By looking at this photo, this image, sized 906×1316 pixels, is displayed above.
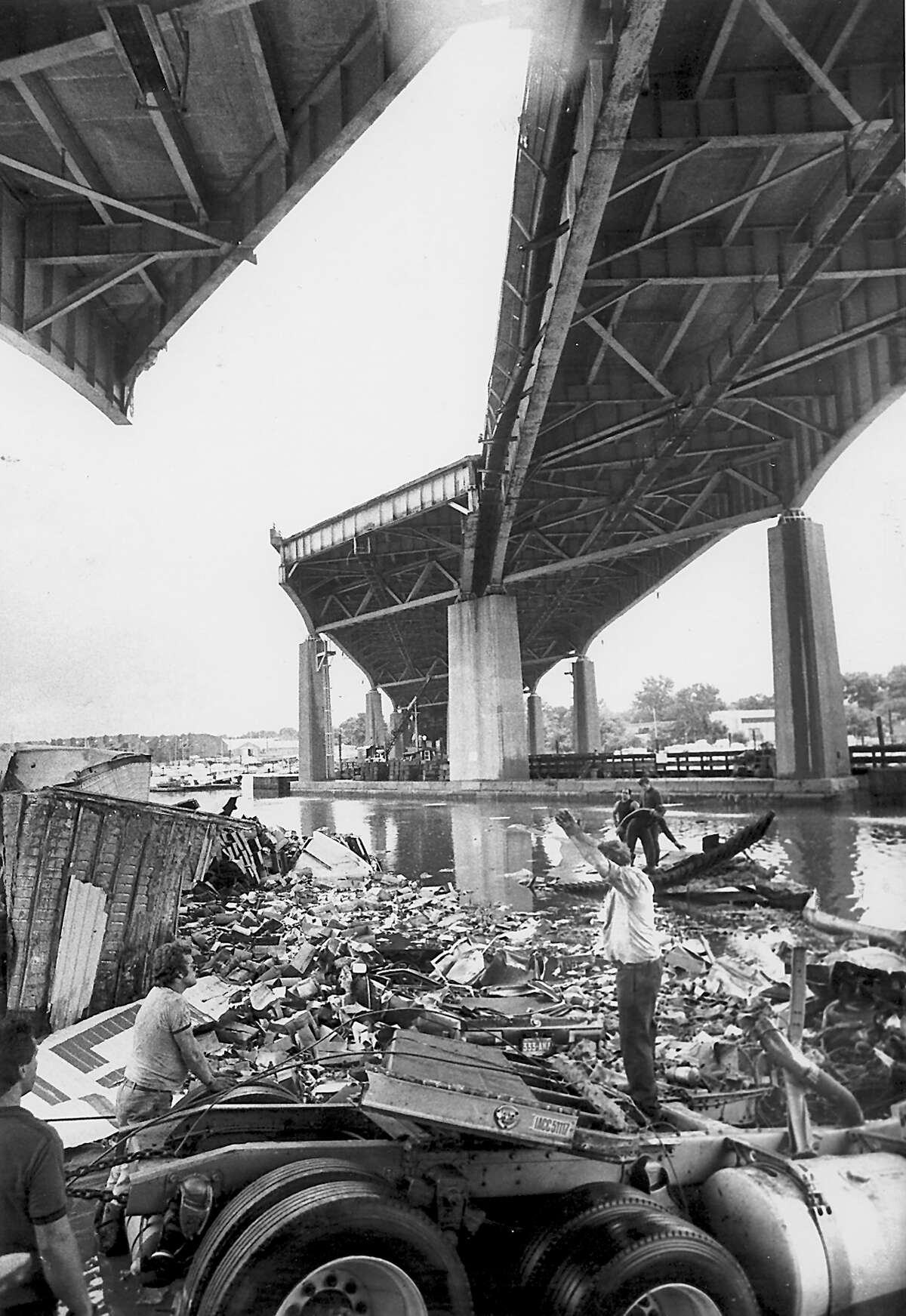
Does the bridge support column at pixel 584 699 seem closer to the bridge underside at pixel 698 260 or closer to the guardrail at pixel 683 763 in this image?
the guardrail at pixel 683 763

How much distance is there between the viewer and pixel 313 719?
46.5 m

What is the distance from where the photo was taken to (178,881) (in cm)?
706

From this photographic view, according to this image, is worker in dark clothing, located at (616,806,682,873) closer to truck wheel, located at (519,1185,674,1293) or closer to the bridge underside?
the bridge underside

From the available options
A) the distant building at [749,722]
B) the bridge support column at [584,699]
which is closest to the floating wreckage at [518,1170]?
the distant building at [749,722]

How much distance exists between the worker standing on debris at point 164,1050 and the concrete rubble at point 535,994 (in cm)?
29

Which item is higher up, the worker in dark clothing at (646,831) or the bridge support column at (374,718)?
the bridge support column at (374,718)

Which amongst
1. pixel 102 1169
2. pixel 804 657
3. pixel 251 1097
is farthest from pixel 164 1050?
pixel 804 657

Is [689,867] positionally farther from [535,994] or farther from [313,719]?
[313,719]

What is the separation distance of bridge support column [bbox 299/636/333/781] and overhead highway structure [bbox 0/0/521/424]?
129 feet

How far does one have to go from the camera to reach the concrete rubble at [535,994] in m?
4.23

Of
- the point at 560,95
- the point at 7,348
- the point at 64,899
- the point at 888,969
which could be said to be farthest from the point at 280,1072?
the point at 560,95

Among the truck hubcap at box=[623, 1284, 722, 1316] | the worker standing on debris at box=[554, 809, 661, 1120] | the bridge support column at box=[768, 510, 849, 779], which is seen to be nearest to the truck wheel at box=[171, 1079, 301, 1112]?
the truck hubcap at box=[623, 1284, 722, 1316]

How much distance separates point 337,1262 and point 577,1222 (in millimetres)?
880

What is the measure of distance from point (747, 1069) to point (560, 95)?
1068 cm
